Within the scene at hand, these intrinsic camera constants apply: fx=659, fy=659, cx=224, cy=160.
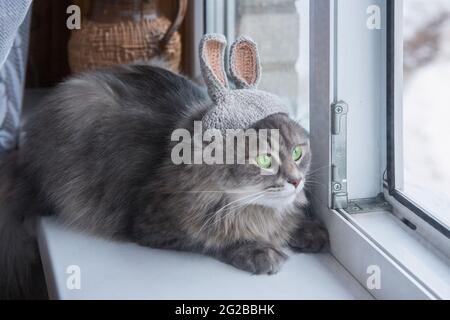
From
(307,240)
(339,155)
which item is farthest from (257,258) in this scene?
(339,155)

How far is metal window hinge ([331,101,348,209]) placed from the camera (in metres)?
1.10

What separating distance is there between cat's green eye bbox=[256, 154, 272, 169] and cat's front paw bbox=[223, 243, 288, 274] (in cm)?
15

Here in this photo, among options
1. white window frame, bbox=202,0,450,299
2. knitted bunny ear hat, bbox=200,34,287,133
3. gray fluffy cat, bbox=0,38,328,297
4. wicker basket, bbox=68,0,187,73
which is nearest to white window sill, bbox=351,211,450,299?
white window frame, bbox=202,0,450,299

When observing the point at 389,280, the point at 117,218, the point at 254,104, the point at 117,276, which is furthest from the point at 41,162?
the point at 389,280

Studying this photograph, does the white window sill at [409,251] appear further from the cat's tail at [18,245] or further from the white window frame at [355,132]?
the cat's tail at [18,245]

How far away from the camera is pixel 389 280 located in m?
0.95

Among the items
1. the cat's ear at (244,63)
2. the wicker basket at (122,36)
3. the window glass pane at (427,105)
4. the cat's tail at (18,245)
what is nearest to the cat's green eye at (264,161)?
the cat's ear at (244,63)

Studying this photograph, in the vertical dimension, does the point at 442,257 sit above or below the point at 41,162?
below

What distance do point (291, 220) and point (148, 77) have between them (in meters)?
0.42

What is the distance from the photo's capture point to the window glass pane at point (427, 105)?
0.94 m

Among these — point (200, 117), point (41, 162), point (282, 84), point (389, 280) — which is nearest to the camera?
point (389, 280)

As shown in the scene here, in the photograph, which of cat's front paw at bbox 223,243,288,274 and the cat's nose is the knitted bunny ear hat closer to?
the cat's nose

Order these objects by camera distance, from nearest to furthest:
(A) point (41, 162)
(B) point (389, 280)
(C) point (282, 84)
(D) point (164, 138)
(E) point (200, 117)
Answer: (B) point (389, 280), (E) point (200, 117), (D) point (164, 138), (A) point (41, 162), (C) point (282, 84)
